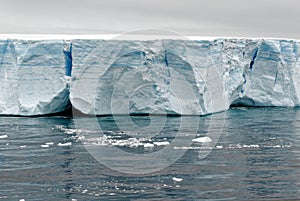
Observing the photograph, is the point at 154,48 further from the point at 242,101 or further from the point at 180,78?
the point at 242,101

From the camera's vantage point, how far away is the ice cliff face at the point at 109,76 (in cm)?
1506

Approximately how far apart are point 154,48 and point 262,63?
15.5ft

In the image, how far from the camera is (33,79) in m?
15.2

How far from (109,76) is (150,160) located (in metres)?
6.65

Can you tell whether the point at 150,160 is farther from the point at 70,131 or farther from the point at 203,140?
the point at 70,131

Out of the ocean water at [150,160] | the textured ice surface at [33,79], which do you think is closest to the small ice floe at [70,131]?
the ocean water at [150,160]

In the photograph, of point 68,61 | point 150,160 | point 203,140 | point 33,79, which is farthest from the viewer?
point 68,61

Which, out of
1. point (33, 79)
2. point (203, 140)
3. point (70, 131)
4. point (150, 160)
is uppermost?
point (33, 79)

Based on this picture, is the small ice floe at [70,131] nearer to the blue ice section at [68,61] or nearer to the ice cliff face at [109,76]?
the ice cliff face at [109,76]

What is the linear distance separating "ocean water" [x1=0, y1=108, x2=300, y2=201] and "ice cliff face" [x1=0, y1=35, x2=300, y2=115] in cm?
85

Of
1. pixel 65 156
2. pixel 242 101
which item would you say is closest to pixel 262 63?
pixel 242 101

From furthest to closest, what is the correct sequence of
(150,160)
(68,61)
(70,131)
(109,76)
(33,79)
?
1. (68,61)
2. (33,79)
3. (109,76)
4. (70,131)
5. (150,160)

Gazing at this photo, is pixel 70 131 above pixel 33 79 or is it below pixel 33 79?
below

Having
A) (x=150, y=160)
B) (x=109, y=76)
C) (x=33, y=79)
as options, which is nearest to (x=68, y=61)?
(x=33, y=79)
